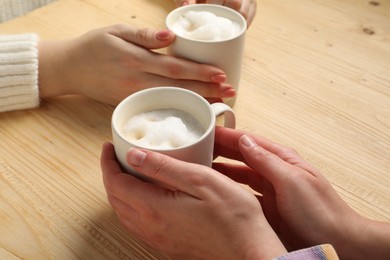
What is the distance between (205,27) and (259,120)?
0.59 ft

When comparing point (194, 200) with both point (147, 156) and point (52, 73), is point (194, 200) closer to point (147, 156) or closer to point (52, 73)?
point (147, 156)

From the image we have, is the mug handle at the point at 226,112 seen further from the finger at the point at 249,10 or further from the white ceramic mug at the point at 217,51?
the finger at the point at 249,10

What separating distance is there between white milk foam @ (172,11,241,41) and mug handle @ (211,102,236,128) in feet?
0.48

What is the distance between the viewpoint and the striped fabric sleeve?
18.4 inches

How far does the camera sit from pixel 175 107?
0.61 meters

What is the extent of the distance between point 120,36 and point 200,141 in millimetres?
340

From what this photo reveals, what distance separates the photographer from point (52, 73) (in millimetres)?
788

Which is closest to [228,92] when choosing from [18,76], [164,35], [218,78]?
[218,78]

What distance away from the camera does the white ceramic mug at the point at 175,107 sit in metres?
0.52

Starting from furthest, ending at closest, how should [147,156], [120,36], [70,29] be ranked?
[70,29]
[120,36]
[147,156]

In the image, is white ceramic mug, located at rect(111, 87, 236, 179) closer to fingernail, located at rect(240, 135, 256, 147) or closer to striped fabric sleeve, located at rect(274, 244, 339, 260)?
fingernail, located at rect(240, 135, 256, 147)

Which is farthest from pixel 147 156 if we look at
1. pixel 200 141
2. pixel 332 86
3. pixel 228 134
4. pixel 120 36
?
pixel 332 86

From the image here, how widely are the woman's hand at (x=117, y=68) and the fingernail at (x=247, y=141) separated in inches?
6.1

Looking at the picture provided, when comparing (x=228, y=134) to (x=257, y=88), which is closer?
(x=228, y=134)
